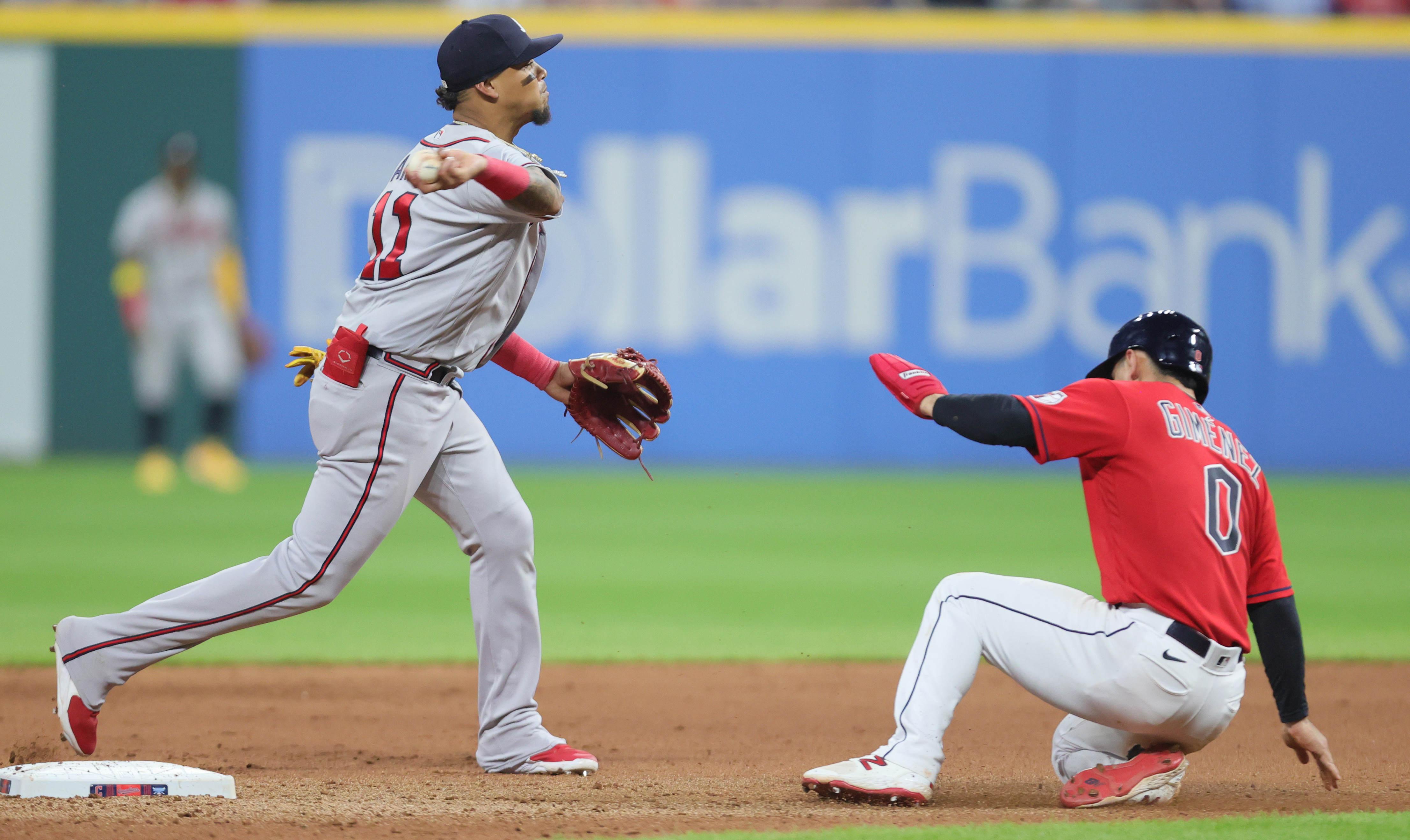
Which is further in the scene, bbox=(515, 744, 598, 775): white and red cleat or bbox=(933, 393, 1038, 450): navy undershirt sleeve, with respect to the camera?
bbox=(515, 744, 598, 775): white and red cleat

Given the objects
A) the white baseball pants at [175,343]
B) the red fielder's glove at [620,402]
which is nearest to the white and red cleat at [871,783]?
the red fielder's glove at [620,402]

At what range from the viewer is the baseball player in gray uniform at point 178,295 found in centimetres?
1289

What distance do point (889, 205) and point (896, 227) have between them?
232 millimetres

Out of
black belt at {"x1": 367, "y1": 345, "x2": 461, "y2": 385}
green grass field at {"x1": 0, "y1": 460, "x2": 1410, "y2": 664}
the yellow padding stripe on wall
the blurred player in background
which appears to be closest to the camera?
black belt at {"x1": 367, "y1": 345, "x2": 461, "y2": 385}

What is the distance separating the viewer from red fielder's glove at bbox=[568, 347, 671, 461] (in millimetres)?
4289

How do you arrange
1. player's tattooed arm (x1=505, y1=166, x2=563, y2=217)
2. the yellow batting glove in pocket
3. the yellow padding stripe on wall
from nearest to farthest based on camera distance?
player's tattooed arm (x1=505, y1=166, x2=563, y2=217), the yellow batting glove in pocket, the yellow padding stripe on wall

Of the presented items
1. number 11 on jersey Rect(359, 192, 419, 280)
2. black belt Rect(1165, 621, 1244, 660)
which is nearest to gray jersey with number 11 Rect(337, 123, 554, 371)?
number 11 on jersey Rect(359, 192, 419, 280)

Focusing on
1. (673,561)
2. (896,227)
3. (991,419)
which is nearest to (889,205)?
(896,227)

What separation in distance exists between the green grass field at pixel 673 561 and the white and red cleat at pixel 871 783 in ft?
8.74

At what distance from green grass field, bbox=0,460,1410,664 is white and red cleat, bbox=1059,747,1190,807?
108 inches

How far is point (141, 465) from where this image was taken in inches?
552

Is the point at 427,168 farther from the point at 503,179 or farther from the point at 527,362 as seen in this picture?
the point at 527,362

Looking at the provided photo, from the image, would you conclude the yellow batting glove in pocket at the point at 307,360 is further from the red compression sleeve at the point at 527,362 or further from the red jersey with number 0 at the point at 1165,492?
the red jersey with number 0 at the point at 1165,492

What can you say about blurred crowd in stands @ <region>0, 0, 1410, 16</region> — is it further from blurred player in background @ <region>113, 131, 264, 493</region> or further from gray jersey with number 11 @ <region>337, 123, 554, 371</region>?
gray jersey with number 11 @ <region>337, 123, 554, 371</region>
